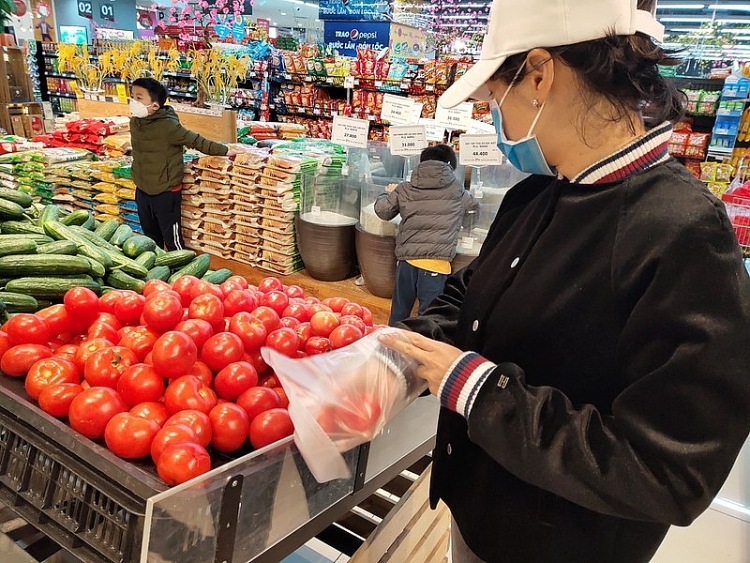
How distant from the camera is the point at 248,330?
4.76ft

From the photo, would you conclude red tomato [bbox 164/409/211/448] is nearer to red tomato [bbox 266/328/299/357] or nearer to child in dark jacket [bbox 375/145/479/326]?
red tomato [bbox 266/328/299/357]

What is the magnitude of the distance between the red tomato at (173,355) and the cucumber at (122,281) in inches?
40.9

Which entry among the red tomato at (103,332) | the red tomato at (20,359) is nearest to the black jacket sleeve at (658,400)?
the red tomato at (103,332)

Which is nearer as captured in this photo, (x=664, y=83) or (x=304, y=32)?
(x=664, y=83)

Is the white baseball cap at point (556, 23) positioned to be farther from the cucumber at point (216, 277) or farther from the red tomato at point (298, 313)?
the cucumber at point (216, 277)

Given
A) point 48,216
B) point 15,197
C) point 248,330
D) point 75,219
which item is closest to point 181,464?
point 248,330

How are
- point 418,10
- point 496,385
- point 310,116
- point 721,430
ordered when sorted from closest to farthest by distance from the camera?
1. point 721,430
2. point 496,385
3. point 310,116
4. point 418,10

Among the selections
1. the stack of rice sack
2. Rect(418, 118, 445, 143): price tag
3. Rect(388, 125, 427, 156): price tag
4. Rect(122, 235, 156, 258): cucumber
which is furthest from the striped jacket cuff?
the stack of rice sack

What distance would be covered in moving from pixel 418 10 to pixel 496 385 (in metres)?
12.4

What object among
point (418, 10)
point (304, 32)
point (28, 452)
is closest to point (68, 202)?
point (28, 452)

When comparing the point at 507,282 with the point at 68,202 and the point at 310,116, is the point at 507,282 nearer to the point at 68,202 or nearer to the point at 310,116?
the point at 68,202

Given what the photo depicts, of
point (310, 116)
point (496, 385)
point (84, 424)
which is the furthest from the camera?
point (310, 116)

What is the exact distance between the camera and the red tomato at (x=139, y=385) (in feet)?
4.12

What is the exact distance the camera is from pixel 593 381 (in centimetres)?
96
